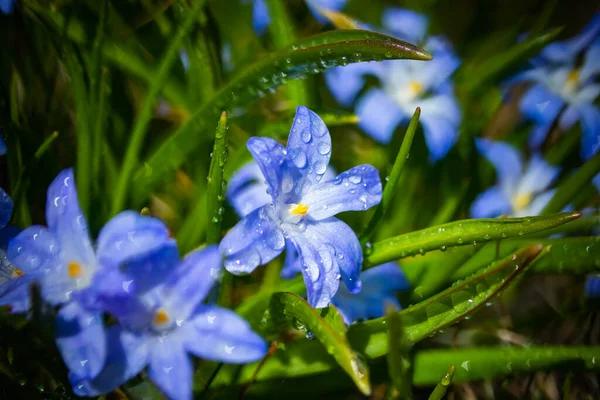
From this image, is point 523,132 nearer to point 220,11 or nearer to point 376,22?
point 376,22

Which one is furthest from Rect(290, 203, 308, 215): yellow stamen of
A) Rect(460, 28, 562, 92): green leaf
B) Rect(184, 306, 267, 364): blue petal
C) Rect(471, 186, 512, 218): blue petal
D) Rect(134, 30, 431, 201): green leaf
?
Rect(460, 28, 562, 92): green leaf

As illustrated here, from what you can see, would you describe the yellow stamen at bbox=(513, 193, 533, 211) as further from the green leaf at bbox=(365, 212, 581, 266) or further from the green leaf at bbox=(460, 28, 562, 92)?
the green leaf at bbox=(365, 212, 581, 266)

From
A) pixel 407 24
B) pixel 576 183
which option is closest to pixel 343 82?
pixel 407 24

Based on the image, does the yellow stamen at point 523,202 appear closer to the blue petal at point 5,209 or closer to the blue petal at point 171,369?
the blue petal at point 171,369

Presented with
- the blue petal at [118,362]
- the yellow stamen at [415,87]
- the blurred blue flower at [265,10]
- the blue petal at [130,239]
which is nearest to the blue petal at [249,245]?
the blue petal at [130,239]

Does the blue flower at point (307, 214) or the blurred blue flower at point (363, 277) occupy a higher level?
the blue flower at point (307, 214)

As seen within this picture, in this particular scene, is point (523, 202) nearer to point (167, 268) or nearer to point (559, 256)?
point (559, 256)
